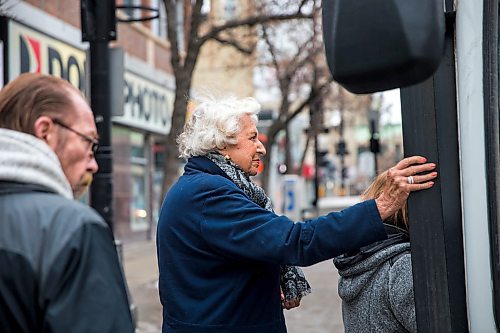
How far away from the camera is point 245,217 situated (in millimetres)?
2740

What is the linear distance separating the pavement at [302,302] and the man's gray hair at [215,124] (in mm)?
5766

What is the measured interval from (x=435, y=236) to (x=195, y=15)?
37.4 feet


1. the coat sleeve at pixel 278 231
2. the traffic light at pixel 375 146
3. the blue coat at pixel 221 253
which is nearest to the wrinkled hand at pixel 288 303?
the blue coat at pixel 221 253

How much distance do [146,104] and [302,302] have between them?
31.0ft

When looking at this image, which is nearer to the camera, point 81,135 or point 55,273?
point 55,273

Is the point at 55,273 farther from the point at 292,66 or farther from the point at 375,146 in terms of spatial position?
the point at 292,66

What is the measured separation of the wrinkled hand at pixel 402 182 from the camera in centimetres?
219

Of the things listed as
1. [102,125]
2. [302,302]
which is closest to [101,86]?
[102,125]

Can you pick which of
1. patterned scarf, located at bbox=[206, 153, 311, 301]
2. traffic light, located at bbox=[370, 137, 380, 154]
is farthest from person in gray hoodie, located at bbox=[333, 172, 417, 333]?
traffic light, located at bbox=[370, 137, 380, 154]

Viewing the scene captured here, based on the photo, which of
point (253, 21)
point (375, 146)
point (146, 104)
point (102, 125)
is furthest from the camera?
point (146, 104)

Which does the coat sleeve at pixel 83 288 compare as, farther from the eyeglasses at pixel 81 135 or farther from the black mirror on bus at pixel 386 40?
the black mirror on bus at pixel 386 40

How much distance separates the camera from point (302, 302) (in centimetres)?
1131

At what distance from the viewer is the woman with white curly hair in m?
2.58

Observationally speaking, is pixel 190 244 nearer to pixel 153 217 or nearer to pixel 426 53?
pixel 426 53
